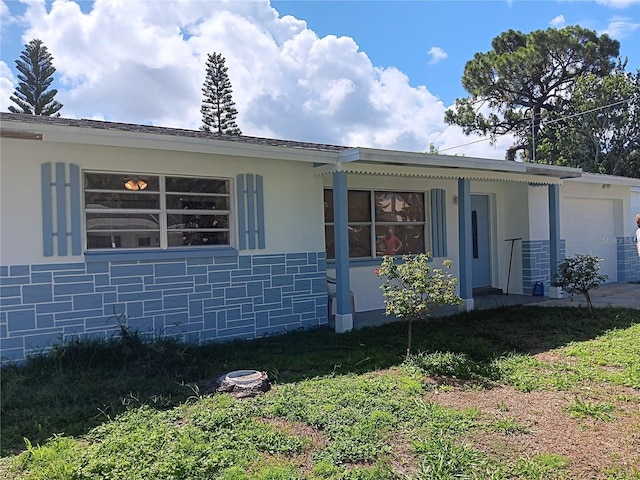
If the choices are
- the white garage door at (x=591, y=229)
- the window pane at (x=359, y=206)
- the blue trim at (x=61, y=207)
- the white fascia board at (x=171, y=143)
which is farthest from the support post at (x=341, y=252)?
the white garage door at (x=591, y=229)

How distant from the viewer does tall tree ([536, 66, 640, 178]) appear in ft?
72.0

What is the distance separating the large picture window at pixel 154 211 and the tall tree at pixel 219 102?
21691 mm

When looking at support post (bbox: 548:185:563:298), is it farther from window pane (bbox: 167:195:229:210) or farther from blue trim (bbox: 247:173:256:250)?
window pane (bbox: 167:195:229:210)

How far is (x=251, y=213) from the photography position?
7.14m

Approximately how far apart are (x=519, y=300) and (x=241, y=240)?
20.8 feet

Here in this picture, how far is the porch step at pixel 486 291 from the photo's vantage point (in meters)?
10.9

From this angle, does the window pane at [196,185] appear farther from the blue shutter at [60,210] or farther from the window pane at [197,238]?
the blue shutter at [60,210]

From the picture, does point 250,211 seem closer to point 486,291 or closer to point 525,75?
point 486,291

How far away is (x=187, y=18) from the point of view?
30.1 ft

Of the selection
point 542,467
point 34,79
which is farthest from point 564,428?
point 34,79

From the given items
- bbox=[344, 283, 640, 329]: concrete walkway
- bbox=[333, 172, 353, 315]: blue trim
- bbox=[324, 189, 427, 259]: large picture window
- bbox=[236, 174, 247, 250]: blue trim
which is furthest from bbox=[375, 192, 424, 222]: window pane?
bbox=[236, 174, 247, 250]: blue trim

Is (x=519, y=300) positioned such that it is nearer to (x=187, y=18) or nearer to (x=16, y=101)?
(x=187, y=18)

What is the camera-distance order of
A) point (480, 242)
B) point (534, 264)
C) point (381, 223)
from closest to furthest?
point (381, 223)
point (534, 264)
point (480, 242)

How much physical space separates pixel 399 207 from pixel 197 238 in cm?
442
